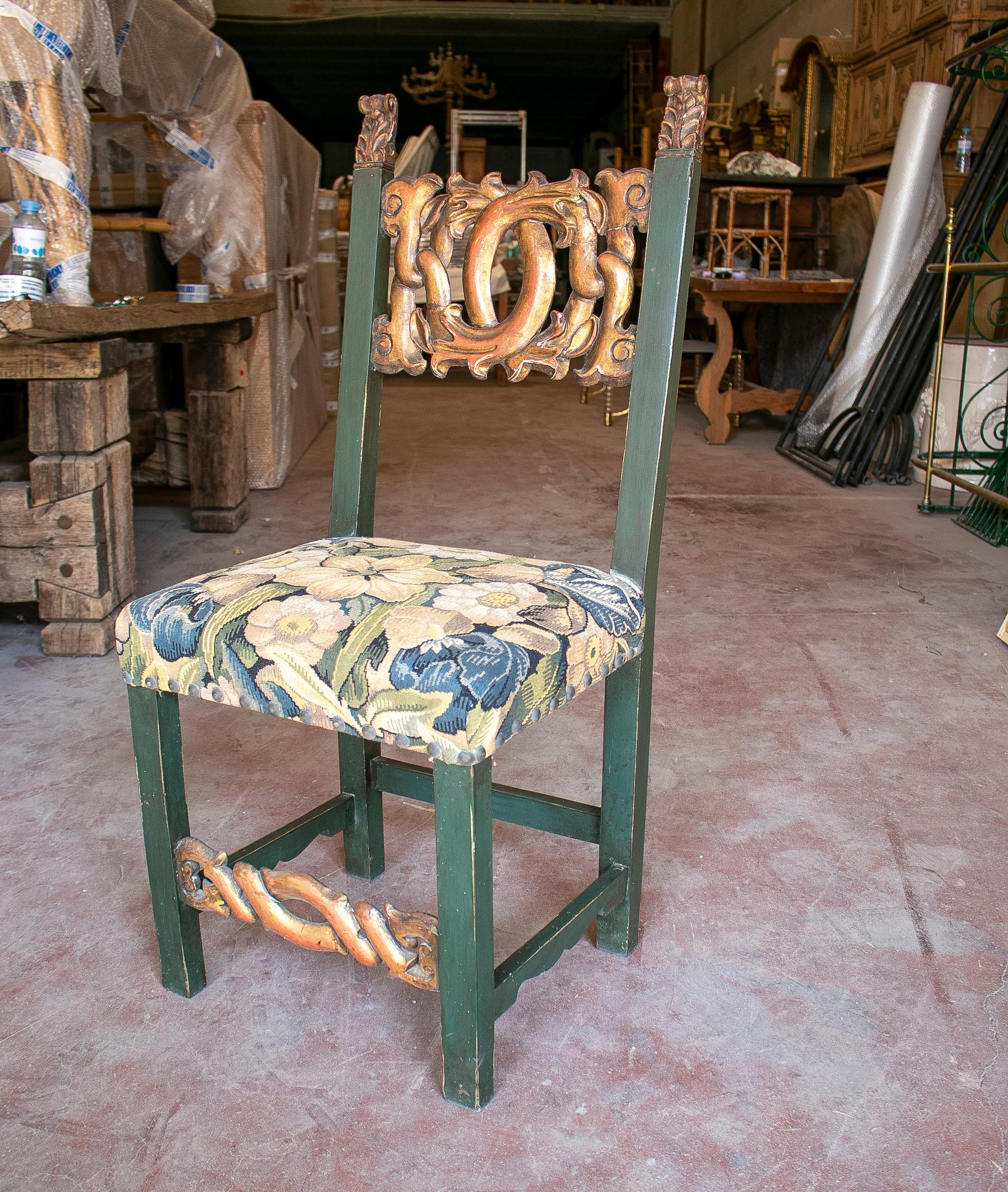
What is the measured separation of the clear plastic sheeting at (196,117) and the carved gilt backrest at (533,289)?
78.1 inches

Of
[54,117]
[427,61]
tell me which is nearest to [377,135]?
[54,117]

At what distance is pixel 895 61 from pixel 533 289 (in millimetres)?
5237

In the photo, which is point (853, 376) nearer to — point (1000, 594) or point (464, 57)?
point (1000, 594)

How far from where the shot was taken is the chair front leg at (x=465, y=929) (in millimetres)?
934

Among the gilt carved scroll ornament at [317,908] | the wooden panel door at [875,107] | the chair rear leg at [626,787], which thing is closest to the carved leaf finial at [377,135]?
the chair rear leg at [626,787]

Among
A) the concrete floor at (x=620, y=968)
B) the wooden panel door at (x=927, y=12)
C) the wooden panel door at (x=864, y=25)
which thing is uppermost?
the wooden panel door at (x=864, y=25)

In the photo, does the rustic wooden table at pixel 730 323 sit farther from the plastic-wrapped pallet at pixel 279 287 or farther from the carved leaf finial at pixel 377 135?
the carved leaf finial at pixel 377 135

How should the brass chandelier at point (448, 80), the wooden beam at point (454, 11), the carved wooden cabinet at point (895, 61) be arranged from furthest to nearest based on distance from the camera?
the brass chandelier at point (448, 80), the wooden beam at point (454, 11), the carved wooden cabinet at point (895, 61)

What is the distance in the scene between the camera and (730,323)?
5.24 meters

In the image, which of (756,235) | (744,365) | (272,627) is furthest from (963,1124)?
(744,365)

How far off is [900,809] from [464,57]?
43.7ft

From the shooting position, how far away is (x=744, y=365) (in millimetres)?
6758

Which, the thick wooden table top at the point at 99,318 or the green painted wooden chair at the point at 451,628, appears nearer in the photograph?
the green painted wooden chair at the point at 451,628

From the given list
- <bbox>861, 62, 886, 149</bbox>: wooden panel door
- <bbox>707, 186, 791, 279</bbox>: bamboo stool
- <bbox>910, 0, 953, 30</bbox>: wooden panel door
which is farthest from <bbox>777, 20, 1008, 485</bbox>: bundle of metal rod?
<bbox>861, 62, 886, 149</bbox>: wooden panel door
